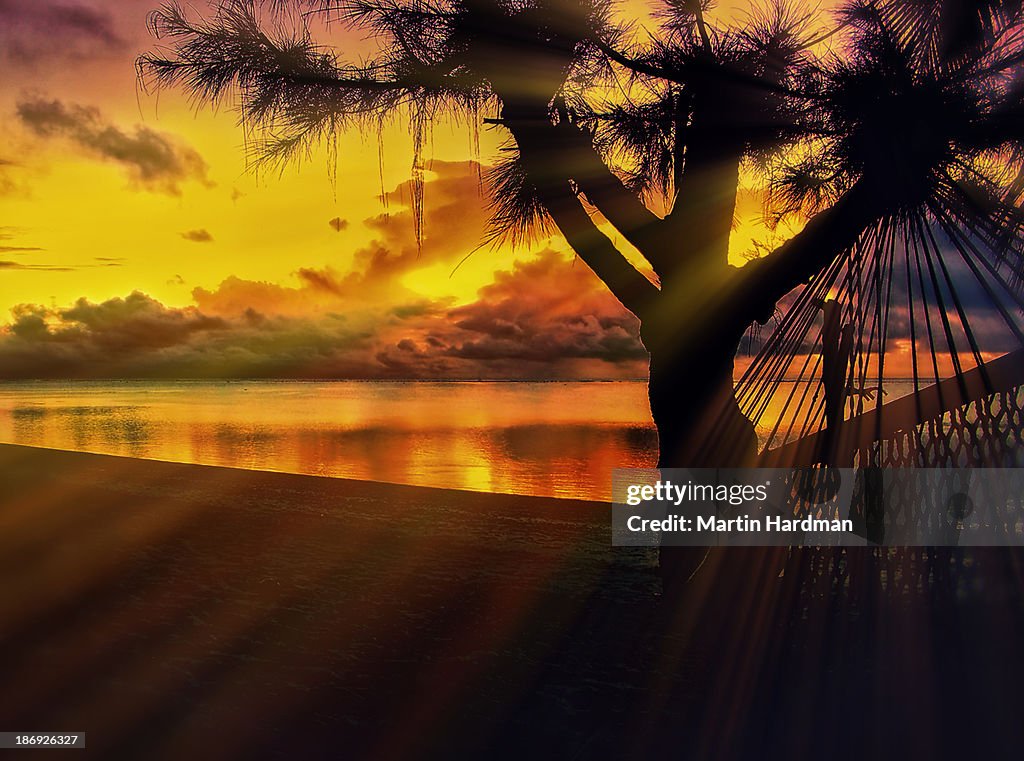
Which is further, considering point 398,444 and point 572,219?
point 398,444

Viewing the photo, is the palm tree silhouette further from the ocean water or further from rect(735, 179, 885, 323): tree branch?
the ocean water

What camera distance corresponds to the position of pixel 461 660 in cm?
491

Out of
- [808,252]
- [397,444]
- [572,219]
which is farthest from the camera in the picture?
[397,444]

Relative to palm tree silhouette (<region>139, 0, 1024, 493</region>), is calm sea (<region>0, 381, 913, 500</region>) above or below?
below

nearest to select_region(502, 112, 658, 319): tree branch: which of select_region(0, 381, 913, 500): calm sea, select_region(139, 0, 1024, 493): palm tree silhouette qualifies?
select_region(139, 0, 1024, 493): palm tree silhouette

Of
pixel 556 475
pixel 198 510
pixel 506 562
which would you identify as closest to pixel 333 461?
pixel 556 475

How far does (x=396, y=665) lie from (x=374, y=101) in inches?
150

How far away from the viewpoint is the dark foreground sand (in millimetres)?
3848

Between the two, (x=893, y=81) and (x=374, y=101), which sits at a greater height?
(x=374, y=101)

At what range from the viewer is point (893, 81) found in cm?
Answer: 429

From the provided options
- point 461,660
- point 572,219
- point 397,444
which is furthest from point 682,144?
point 397,444

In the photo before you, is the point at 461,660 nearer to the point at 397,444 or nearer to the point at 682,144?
the point at 682,144

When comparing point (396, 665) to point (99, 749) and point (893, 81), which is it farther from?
point (893, 81)

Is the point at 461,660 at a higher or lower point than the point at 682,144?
lower
